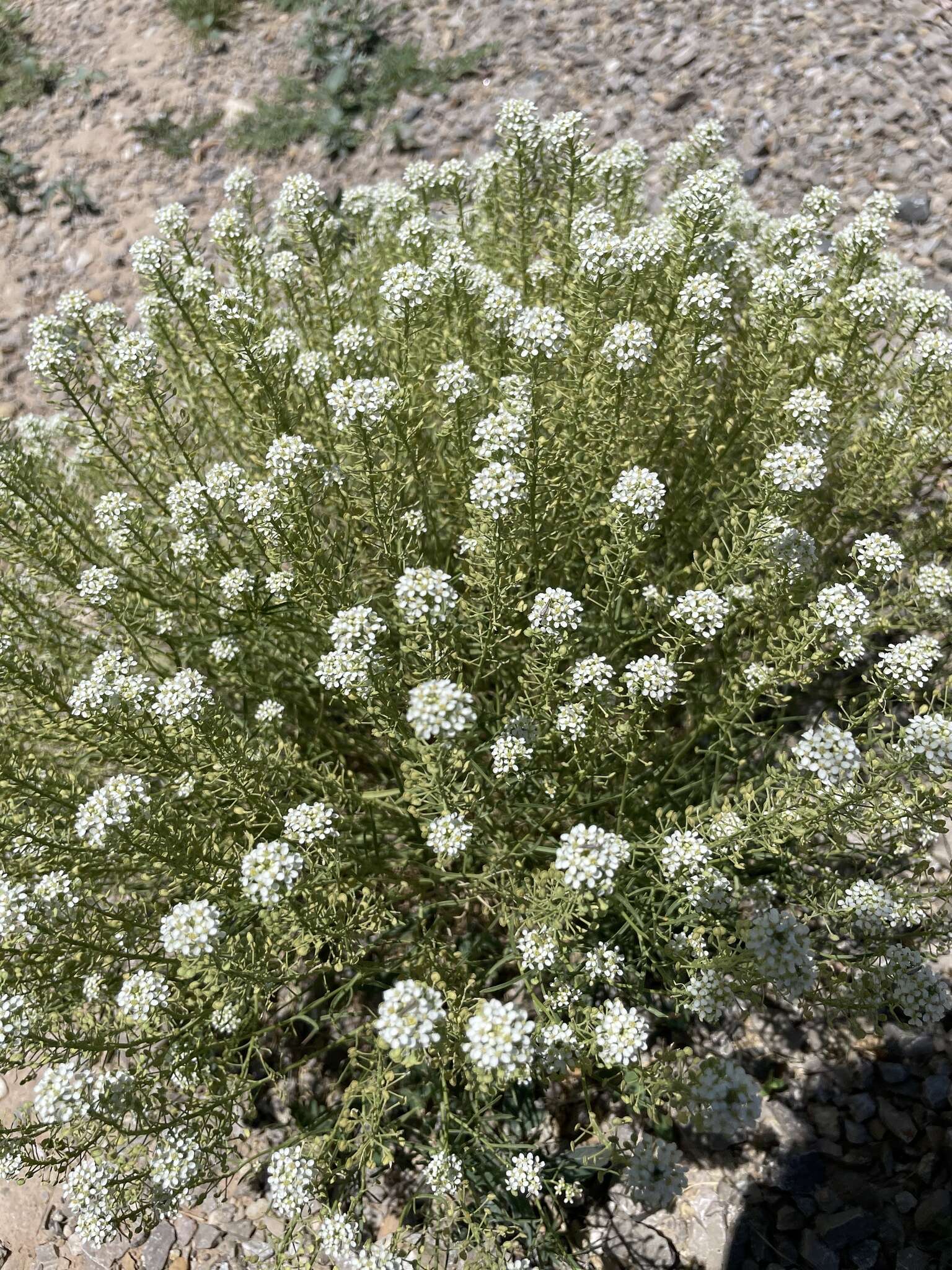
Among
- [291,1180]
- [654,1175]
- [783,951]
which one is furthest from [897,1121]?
[291,1180]

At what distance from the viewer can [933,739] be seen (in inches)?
132

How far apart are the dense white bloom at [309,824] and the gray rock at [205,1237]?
2398mm

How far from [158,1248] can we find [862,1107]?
3.56 metres

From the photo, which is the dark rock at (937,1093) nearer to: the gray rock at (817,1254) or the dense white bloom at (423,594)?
the gray rock at (817,1254)

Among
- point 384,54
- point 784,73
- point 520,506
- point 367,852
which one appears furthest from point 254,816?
point 384,54

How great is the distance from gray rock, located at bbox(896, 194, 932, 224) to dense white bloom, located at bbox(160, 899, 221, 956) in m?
7.02

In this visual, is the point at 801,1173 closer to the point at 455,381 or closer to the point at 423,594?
the point at 423,594

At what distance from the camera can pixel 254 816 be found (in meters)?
4.14

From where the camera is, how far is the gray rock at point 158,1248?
443cm

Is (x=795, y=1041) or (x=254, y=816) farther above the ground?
(x=254, y=816)

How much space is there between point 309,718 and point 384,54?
8.18 meters

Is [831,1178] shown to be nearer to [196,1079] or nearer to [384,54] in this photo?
[196,1079]

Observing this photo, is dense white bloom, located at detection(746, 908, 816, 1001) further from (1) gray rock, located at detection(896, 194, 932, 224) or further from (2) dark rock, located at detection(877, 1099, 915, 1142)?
(1) gray rock, located at detection(896, 194, 932, 224)

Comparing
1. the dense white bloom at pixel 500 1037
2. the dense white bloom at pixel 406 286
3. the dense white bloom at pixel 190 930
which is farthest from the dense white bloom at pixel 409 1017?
the dense white bloom at pixel 406 286
